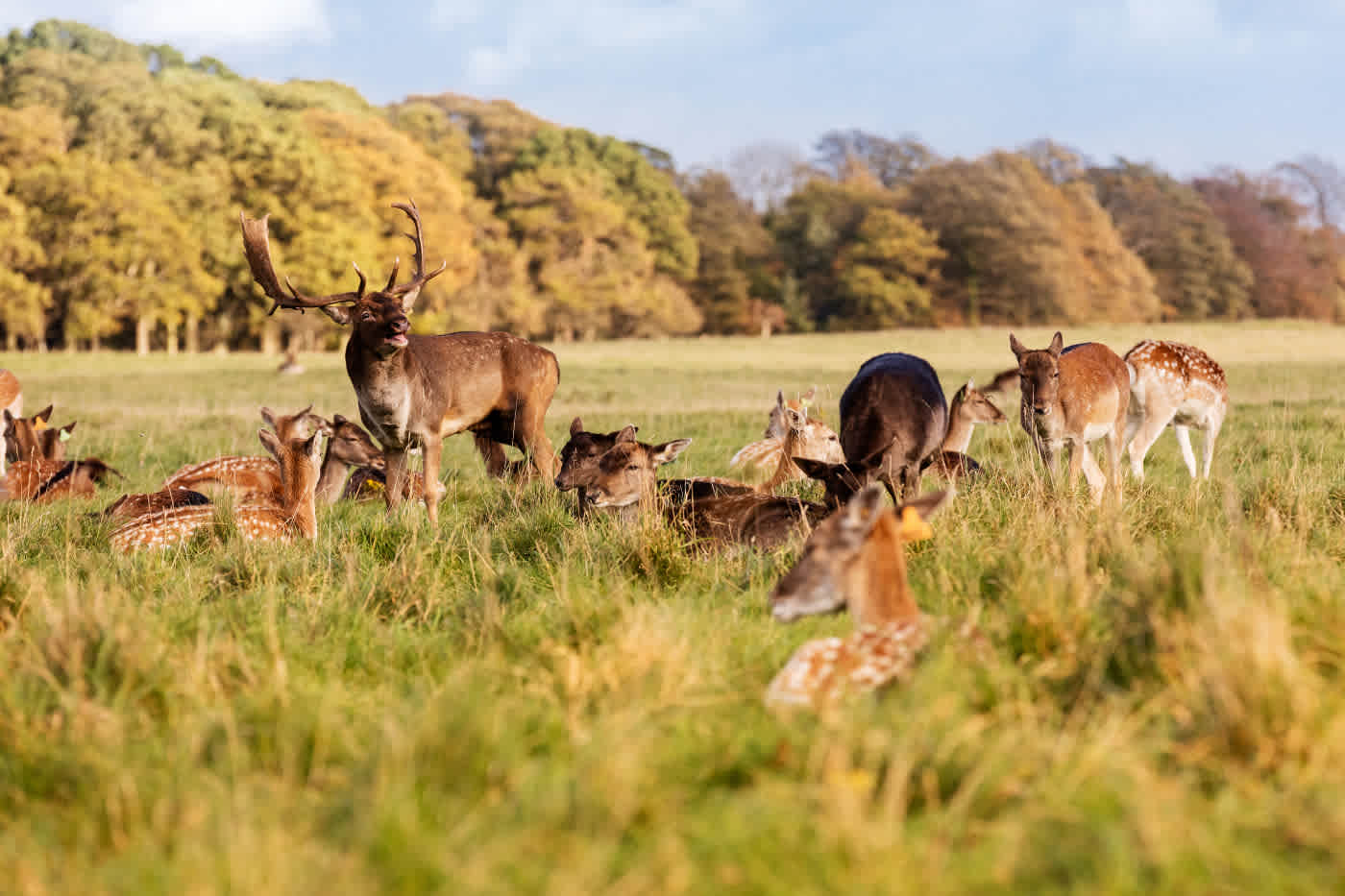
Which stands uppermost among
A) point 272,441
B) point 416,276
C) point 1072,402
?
point 416,276

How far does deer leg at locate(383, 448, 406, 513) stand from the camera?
305 inches

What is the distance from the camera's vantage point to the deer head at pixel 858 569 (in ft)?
11.0

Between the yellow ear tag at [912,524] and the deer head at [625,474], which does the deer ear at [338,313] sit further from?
the yellow ear tag at [912,524]

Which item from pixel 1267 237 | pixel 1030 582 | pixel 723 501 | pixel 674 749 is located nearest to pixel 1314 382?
pixel 723 501

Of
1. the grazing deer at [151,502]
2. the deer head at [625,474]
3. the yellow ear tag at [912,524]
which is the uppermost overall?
the yellow ear tag at [912,524]

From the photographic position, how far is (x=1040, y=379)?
766 centimetres

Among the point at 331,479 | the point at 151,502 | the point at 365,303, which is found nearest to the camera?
the point at 365,303

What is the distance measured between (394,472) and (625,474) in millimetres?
2045

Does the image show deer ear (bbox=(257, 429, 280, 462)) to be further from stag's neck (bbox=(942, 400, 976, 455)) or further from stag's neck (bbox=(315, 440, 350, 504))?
stag's neck (bbox=(942, 400, 976, 455))

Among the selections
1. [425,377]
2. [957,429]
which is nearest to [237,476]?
[425,377]

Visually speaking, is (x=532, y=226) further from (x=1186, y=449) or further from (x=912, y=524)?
(x=912, y=524)

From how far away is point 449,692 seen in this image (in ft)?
9.53

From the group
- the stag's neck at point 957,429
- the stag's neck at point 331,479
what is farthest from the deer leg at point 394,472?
the stag's neck at point 957,429

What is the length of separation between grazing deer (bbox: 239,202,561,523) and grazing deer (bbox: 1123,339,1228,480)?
4653mm
